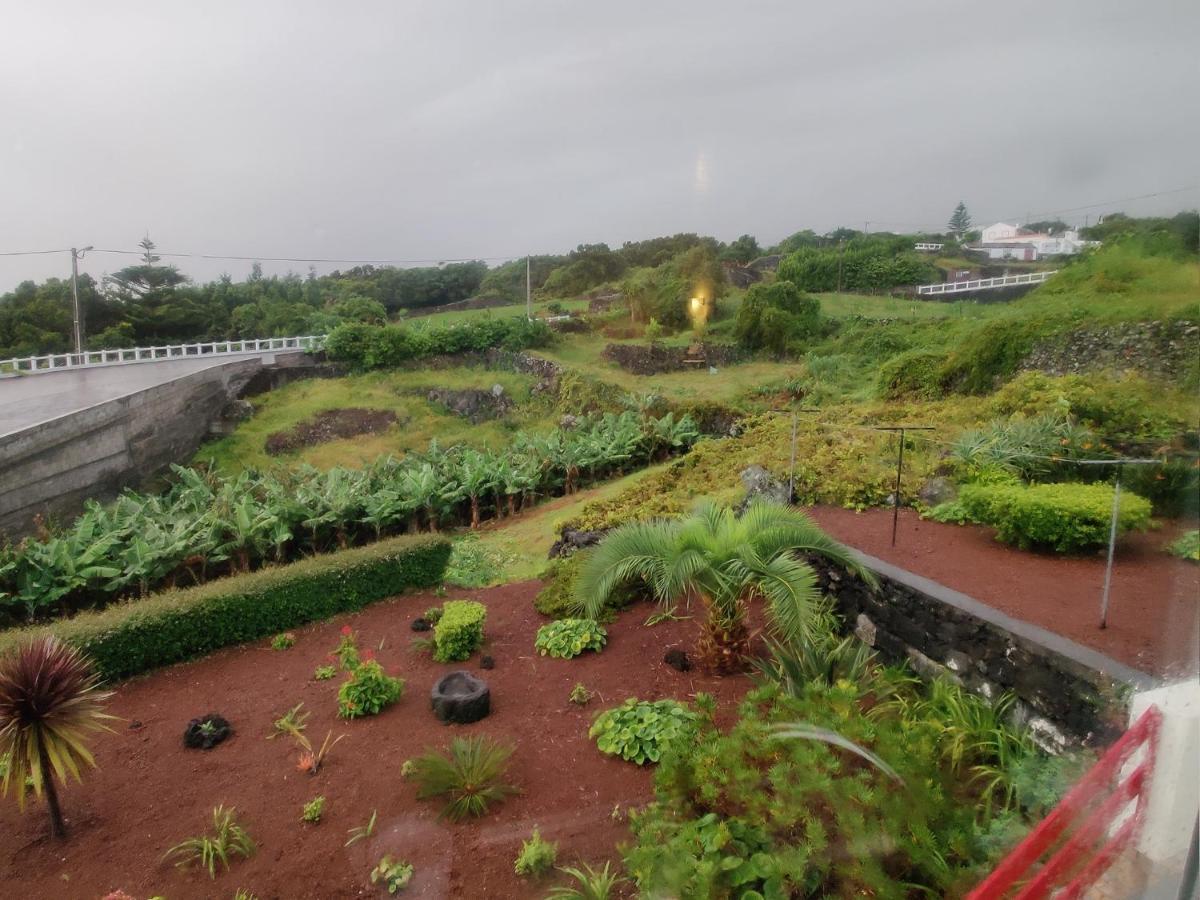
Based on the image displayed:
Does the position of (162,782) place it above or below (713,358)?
below

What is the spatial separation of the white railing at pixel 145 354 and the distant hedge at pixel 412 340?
53.0 inches

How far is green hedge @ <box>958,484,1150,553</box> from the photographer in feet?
14.0

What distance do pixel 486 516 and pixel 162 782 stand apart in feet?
23.2

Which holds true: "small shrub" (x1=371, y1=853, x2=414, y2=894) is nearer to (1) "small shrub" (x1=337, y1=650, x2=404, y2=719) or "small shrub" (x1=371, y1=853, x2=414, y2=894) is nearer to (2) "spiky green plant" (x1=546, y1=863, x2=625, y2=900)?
(2) "spiky green plant" (x1=546, y1=863, x2=625, y2=900)

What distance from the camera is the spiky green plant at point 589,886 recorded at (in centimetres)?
289

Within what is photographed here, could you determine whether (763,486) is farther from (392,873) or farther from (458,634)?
(392,873)

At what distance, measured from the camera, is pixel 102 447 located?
13594mm

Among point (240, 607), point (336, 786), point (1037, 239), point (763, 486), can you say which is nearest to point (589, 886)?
A: point (336, 786)

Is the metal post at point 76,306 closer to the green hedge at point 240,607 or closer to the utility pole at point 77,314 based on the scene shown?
the utility pole at point 77,314

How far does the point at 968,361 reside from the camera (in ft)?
34.1

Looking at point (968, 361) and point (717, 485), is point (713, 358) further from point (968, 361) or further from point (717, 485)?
point (717, 485)

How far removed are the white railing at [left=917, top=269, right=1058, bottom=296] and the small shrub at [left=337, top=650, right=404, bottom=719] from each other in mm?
8677

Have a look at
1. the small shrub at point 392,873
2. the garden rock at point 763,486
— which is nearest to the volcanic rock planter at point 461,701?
the small shrub at point 392,873

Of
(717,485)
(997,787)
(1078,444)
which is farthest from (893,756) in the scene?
(717,485)
